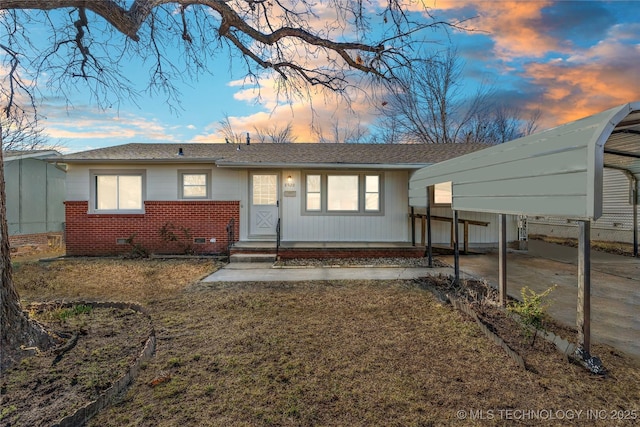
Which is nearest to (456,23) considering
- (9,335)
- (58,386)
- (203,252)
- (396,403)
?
(396,403)

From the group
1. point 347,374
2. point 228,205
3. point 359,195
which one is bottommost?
point 347,374

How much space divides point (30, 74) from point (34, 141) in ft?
47.1

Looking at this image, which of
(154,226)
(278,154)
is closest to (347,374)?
(278,154)

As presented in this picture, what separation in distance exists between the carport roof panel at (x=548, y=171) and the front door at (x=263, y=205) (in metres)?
6.07

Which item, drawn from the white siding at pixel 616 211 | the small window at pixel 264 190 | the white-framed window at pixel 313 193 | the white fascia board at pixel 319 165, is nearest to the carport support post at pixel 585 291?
the white fascia board at pixel 319 165

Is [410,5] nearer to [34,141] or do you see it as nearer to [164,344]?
[164,344]

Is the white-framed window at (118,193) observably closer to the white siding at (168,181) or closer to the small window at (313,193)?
the white siding at (168,181)

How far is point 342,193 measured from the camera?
989 centimetres

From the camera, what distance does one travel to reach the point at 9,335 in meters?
3.06

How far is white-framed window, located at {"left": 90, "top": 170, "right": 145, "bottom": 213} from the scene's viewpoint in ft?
31.9

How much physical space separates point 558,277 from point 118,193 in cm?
1198

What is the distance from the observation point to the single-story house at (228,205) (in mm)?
9609

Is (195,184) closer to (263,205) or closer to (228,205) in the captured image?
(228,205)

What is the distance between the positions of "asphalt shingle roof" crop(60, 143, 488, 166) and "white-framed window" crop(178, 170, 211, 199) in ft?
1.73
